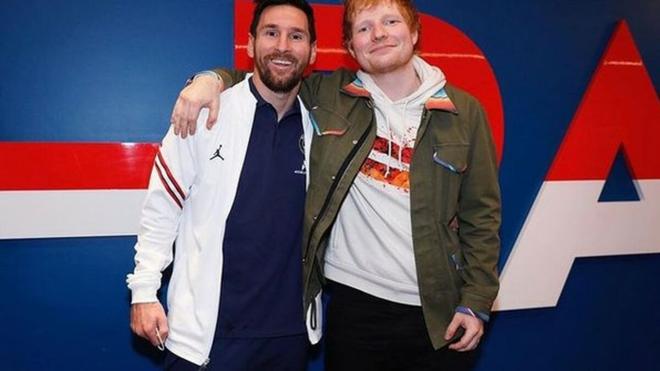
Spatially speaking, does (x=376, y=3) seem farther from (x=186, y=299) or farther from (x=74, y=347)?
(x=74, y=347)

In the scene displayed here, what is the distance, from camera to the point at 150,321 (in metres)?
1.34

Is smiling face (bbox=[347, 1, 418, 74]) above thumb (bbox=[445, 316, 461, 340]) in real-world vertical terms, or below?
above

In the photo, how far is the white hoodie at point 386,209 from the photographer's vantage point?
1.47 meters

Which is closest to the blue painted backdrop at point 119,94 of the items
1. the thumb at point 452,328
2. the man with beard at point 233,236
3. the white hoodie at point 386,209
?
the man with beard at point 233,236

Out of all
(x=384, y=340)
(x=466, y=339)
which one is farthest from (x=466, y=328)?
(x=384, y=340)

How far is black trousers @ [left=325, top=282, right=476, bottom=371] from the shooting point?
150 cm

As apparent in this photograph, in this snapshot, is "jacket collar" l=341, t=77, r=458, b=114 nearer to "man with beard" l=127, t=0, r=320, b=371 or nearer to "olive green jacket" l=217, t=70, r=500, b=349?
"olive green jacket" l=217, t=70, r=500, b=349

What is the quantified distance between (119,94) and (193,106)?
0.68 meters

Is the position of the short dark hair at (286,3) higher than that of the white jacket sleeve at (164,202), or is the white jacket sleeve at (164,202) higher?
the short dark hair at (286,3)

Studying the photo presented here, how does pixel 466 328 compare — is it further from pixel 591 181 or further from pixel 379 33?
pixel 591 181

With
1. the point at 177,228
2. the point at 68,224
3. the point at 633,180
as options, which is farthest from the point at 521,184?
the point at 68,224

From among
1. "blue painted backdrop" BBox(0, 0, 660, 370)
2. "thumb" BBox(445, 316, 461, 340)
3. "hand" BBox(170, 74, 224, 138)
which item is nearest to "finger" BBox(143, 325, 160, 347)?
"hand" BBox(170, 74, 224, 138)

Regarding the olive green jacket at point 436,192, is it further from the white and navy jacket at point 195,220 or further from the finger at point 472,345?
the white and navy jacket at point 195,220

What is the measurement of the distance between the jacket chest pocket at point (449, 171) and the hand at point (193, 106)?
2.07ft
